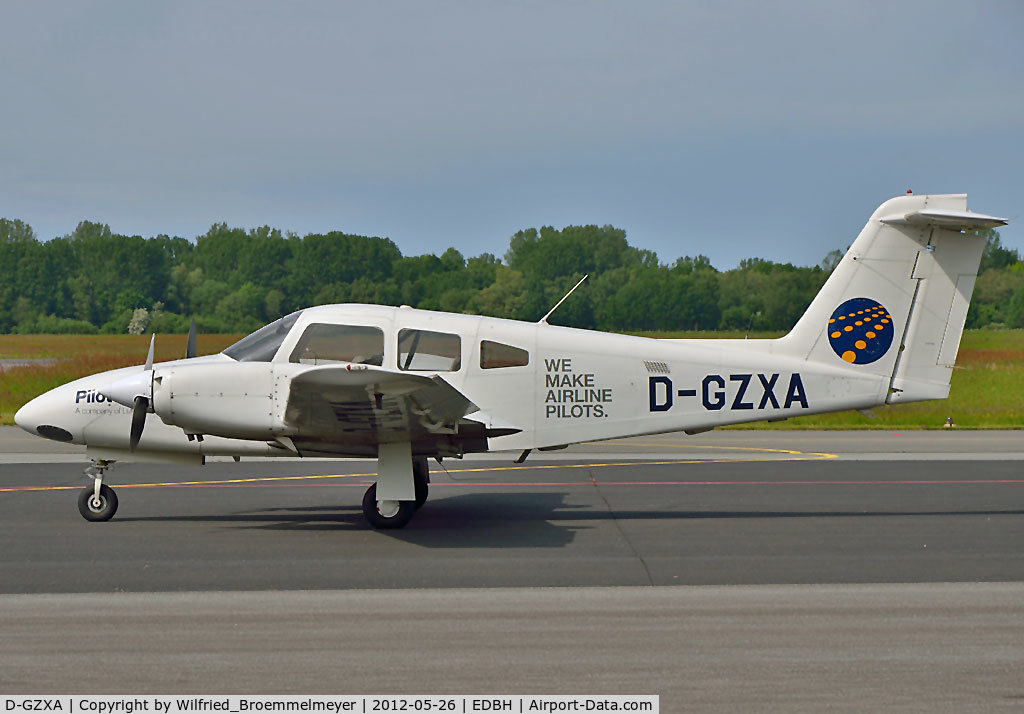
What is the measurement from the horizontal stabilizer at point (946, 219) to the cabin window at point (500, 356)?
15.3 ft

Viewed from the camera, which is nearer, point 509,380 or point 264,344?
point 264,344

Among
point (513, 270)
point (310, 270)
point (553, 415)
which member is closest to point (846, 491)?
point (553, 415)

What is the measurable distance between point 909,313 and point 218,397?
795 cm

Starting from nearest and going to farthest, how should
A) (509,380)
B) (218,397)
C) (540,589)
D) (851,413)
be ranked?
(540,589)
(218,397)
(509,380)
(851,413)

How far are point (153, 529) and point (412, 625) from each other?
493cm

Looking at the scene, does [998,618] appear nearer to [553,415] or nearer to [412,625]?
[412,625]

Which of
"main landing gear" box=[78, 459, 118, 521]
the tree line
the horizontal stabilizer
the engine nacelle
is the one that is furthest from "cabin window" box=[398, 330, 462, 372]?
the tree line

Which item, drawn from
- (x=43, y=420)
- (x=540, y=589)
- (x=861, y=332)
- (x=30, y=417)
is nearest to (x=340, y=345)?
(x=43, y=420)

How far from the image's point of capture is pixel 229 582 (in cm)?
817

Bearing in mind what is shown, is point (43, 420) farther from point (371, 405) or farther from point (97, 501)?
point (371, 405)

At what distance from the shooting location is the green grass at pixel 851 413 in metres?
24.3

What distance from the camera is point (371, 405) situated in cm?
956

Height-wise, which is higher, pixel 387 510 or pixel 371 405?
pixel 371 405

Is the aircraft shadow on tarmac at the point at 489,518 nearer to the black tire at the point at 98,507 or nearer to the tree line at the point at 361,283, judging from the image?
the black tire at the point at 98,507
